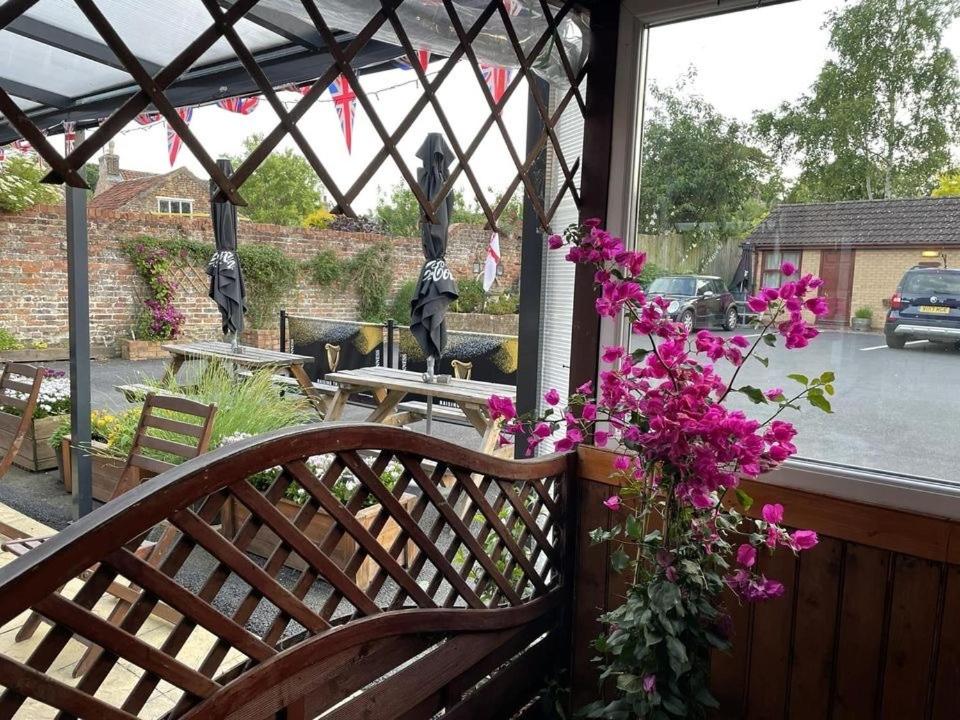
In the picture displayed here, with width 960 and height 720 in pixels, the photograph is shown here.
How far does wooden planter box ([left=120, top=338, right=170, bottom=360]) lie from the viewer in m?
8.44

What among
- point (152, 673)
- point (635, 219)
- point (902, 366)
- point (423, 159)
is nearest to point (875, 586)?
point (902, 366)

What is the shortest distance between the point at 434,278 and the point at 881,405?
2560 millimetres

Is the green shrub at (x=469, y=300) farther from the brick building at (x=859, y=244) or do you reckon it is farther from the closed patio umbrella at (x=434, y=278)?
the brick building at (x=859, y=244)

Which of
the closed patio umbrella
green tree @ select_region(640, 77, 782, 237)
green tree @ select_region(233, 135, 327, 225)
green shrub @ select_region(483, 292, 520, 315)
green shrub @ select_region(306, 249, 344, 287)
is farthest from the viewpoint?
green tree @ select_region(233, 135, 327, 225)

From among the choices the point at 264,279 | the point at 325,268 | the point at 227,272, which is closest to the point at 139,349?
the point at 264,279

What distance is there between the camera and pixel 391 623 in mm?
1343

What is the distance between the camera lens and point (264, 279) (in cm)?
954

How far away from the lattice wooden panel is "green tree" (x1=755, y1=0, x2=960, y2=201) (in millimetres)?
587

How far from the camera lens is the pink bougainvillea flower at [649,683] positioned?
1.41 m

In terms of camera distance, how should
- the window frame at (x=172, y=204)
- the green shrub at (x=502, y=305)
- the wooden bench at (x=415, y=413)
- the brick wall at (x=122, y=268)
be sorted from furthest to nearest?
the window frame at (x=172, y=204), the green shrub at (x=502, y=305), the brick wall at (x=122, y=268), the wooden bench at (x=415, y=413)

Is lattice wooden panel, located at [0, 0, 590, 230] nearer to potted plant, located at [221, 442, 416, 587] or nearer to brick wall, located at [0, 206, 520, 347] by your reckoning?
potted plant, located at [221, 442, 416, 587]

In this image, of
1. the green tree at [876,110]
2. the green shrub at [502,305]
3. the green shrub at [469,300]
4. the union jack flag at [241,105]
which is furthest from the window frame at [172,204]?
the green tree at [876,110]

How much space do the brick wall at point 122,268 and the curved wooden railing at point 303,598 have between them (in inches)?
209

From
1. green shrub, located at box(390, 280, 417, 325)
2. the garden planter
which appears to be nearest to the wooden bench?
the garden planter
